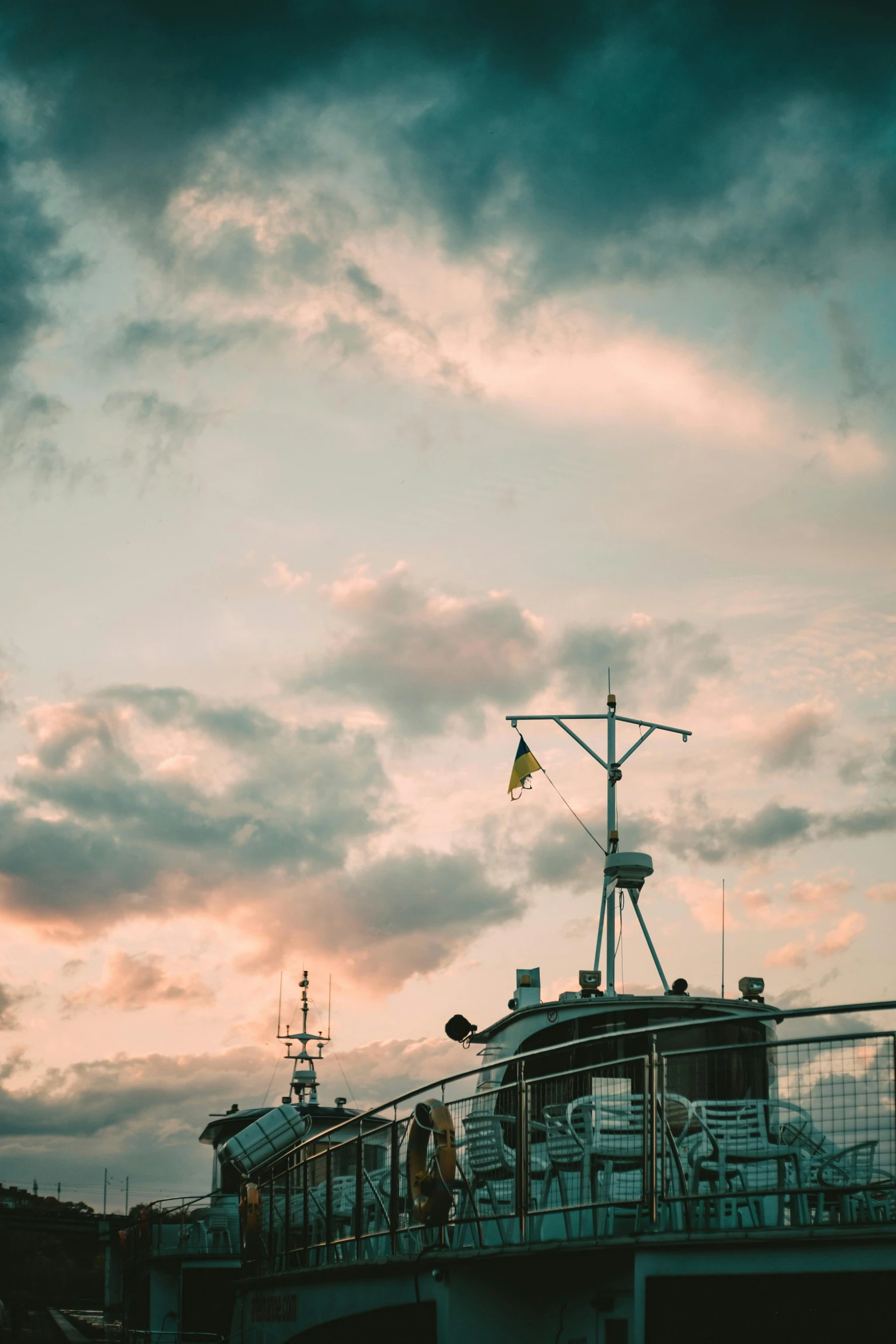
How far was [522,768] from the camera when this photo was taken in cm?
2169

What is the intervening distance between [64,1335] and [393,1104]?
88.1ft

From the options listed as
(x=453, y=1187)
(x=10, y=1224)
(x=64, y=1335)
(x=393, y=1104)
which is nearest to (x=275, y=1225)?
(x=393, y=1104)

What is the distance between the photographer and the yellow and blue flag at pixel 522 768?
2162 cm

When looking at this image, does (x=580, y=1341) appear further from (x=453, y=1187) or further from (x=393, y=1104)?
(x=393, y=1104)

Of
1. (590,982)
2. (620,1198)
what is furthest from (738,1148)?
(590,982)

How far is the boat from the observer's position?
803 cm

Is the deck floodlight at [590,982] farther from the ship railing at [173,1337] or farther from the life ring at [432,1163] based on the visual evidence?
the ship railing at [173,1337]

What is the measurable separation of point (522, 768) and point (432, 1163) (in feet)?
34.8

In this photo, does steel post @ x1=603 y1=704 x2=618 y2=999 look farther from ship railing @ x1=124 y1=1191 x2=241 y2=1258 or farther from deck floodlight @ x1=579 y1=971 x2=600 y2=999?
ship railing @ x1=124 y1=1191 x2=241 y2=1258

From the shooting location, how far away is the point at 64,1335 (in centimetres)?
3497

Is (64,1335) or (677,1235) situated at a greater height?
(677,1235)

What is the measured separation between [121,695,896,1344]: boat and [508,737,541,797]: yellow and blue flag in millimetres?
5712

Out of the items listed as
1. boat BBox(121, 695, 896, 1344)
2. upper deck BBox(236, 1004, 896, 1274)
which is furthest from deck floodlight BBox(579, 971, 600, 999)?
upper deck BBox(236, 1004, 896, 1274)

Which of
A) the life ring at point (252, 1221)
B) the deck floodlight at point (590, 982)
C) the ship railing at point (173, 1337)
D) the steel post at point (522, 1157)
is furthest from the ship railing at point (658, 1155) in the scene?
the ship railing at point (173, 1337)
